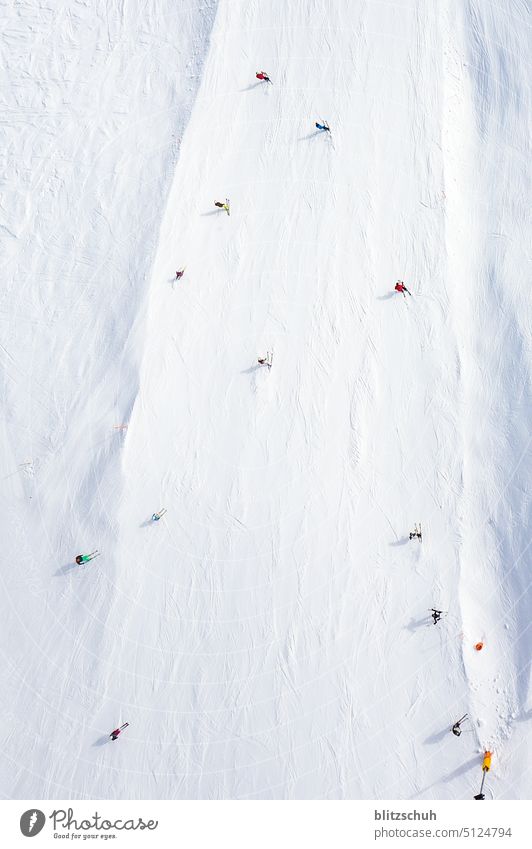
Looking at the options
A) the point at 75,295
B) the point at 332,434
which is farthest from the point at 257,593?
the point at 75,295

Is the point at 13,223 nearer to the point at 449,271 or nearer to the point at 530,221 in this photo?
the point at 449,271

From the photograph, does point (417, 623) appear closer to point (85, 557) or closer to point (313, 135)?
point (85, 557)

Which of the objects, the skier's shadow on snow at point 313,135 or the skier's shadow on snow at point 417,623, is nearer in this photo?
the skier's shadow on snow at point 417,623

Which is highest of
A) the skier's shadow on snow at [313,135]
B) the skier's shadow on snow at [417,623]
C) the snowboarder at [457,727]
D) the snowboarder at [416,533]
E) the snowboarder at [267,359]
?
the skier's shadow on snow at [313,135]

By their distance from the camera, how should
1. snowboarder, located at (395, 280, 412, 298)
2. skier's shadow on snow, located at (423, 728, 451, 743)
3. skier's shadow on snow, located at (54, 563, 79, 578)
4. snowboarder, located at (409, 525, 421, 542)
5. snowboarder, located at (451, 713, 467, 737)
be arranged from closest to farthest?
snowboarder, located at (451, 713, 467, 737), skier's shadow on snow, located at (423, 728, 451, 743), snowboarder, located at (409, 525, 421, 542), skier's shadow on snow, located at (54, 563, 79, 578), snowboarder, located at (395, 280, 412, 298)

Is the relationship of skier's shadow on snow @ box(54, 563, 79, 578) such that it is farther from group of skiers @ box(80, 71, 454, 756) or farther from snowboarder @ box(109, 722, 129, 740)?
snowboarder @ box(109, 722, 129, 740)

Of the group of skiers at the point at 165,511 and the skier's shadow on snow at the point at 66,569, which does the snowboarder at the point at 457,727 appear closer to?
the group of skiers at the point at 165,511

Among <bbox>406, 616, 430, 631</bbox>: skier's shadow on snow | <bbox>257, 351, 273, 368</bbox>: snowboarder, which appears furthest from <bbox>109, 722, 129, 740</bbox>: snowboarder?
<bbox>257, 351, 273, 368</bbox>: snowboarder

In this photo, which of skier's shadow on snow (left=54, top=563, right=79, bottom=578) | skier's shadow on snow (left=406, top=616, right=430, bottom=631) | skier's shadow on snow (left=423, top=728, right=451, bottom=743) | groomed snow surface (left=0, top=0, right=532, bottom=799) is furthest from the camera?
skier's shadow on snow (left=54, top=563, right=79, bottom=578)

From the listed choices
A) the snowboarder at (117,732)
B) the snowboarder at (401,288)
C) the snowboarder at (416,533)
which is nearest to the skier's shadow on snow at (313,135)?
the snowboarder at (401,288)
